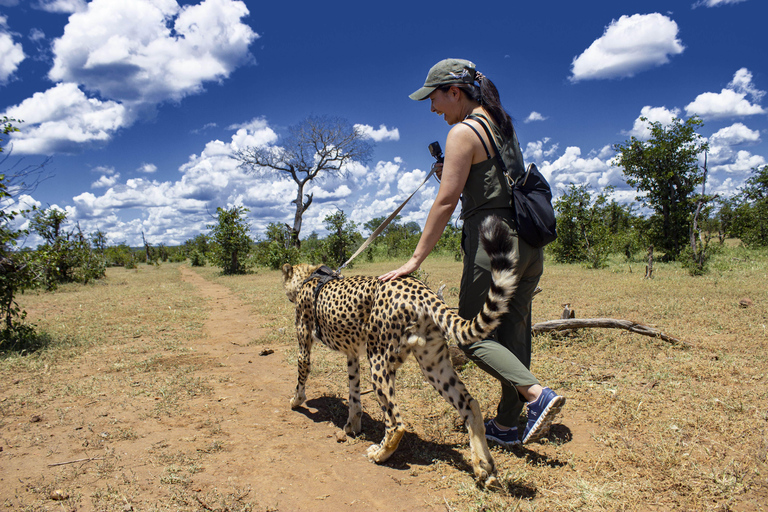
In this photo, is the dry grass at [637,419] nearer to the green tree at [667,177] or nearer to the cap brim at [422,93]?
the cap brim at [422,93]

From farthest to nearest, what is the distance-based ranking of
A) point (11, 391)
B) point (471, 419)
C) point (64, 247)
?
point (64, 247)
point (11, 391)
point (471, 419)

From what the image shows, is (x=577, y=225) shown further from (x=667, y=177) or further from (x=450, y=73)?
(x=450, y=73)

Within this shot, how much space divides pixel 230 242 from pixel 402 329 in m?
22.1

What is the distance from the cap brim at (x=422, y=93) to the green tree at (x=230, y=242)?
21945mm

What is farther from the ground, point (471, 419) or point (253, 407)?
point (471, 419)

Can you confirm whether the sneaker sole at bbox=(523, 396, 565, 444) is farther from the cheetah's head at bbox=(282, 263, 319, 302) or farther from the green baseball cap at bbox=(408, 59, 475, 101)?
the cheetah's head at bbox=(282, 263, 319, 302)

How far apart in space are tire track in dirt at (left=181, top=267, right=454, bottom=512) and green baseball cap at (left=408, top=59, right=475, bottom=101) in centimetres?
272

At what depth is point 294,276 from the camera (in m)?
4.73

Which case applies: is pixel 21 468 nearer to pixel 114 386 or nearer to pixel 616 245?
pixel 114 386

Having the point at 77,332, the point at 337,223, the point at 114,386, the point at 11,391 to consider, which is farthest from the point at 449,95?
the point at 337,223

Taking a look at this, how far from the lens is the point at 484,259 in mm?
2730

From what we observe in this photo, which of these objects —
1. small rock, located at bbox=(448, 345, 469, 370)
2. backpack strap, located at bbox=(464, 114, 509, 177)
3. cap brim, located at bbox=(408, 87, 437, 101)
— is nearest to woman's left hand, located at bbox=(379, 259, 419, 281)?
backpack strap, located at bbox=(464, 114, 509, 177)

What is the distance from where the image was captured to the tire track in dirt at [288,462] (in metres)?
2.74

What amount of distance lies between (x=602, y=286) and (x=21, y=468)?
11.5 metres
